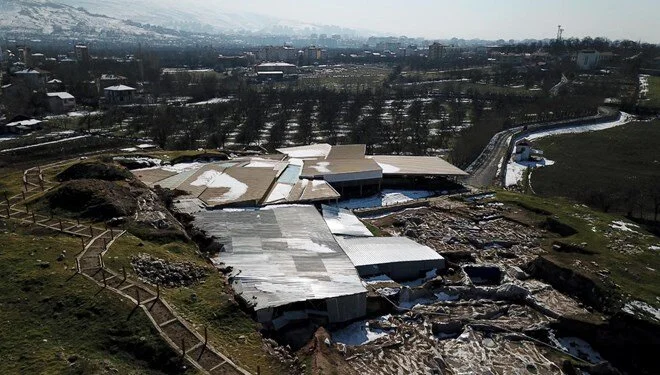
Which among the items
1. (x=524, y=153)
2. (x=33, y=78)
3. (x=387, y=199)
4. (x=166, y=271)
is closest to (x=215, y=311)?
(x=166, y=271)

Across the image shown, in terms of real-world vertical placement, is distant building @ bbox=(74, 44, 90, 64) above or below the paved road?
above

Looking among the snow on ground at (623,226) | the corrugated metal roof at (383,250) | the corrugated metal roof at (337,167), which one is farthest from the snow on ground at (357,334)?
the snow on ground at (623,226)

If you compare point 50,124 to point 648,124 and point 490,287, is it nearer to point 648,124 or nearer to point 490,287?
point 490,287

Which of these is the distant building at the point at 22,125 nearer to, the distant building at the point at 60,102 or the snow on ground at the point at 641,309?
the distant building at the point at 60,102

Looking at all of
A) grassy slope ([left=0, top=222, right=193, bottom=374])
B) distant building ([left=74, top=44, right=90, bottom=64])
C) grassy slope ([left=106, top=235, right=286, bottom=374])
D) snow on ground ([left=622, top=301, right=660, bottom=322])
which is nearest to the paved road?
snow on ground ([left=622, top=301, right=660, bottom=322])

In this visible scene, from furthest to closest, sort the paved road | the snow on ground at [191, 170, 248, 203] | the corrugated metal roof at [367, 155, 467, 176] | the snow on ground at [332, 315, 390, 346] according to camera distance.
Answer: the paved road
the corrugated metal roof at [367, 155, 467, 176]
the snow on ground at [191, 170, 248, 203]
the snow on ground at [332, 315, 390, 346]

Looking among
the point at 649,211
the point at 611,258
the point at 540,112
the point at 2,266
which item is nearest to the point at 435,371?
the point at 611,258

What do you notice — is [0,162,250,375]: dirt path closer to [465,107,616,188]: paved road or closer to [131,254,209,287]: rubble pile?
[131,254,209,287]: rubble pile
